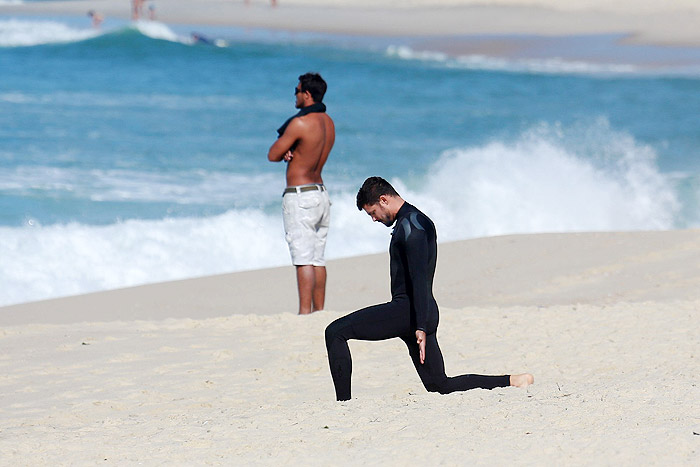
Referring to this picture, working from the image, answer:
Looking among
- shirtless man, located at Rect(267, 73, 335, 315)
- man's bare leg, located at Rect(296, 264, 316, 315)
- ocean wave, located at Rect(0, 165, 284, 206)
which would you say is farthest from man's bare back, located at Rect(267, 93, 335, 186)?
ocean wave, located at Rect(0, 165, 284, 206)

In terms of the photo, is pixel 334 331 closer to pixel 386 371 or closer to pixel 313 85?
pixel 386 371

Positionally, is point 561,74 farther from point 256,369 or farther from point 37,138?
point 256,369

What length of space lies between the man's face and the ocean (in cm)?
629

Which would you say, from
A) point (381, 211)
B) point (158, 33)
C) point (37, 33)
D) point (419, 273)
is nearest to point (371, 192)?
point (381, 211)

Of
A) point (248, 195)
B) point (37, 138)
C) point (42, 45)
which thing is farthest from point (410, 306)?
point (42, 45)

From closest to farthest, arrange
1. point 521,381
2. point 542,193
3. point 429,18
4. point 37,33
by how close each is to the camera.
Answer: point 521,381, point 542,193, point 37,33, point 429,18

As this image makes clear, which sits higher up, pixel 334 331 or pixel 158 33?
pixel 158 33

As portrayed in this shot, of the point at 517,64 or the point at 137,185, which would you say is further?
the point at 517,64

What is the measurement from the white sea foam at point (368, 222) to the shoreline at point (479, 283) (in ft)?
3.84

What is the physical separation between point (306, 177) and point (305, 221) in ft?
1.05

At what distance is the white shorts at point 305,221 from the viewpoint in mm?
7645

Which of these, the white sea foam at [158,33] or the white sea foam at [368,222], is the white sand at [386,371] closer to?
the white sea foam at [368,222]

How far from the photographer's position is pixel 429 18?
50156 mm

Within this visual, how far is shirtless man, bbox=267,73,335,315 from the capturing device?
24.8 feet
